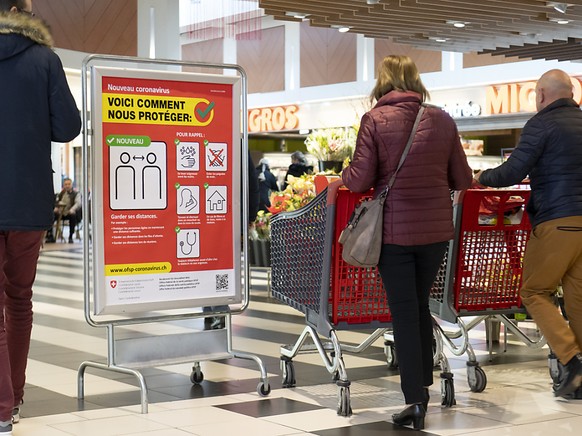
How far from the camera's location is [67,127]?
400cm

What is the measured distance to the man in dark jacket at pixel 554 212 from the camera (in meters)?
4.70

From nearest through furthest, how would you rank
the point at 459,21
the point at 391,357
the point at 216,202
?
the point at 216,202 → the point at 391,357 → the point at 459,21

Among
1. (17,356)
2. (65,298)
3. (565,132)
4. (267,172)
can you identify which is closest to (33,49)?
(17,356)

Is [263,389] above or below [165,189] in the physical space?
below

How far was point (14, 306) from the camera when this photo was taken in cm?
404

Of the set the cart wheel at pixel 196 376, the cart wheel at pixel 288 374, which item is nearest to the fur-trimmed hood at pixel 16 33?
the cart wheel at pixel 196 376

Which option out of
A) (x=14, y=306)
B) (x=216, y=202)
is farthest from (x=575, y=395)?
(x=14, y=306)

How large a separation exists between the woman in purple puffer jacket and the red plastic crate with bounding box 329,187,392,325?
33 centimetres

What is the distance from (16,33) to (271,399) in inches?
79.3

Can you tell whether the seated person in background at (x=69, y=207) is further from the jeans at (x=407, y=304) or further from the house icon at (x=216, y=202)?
the jeans at (x=407, y=304)

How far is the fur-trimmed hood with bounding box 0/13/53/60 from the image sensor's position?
389cm

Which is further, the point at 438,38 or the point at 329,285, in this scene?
the point at 438,38

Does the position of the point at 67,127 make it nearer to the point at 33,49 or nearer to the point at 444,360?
the point at 33,49

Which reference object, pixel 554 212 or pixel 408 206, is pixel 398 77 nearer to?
pixel 408 206
